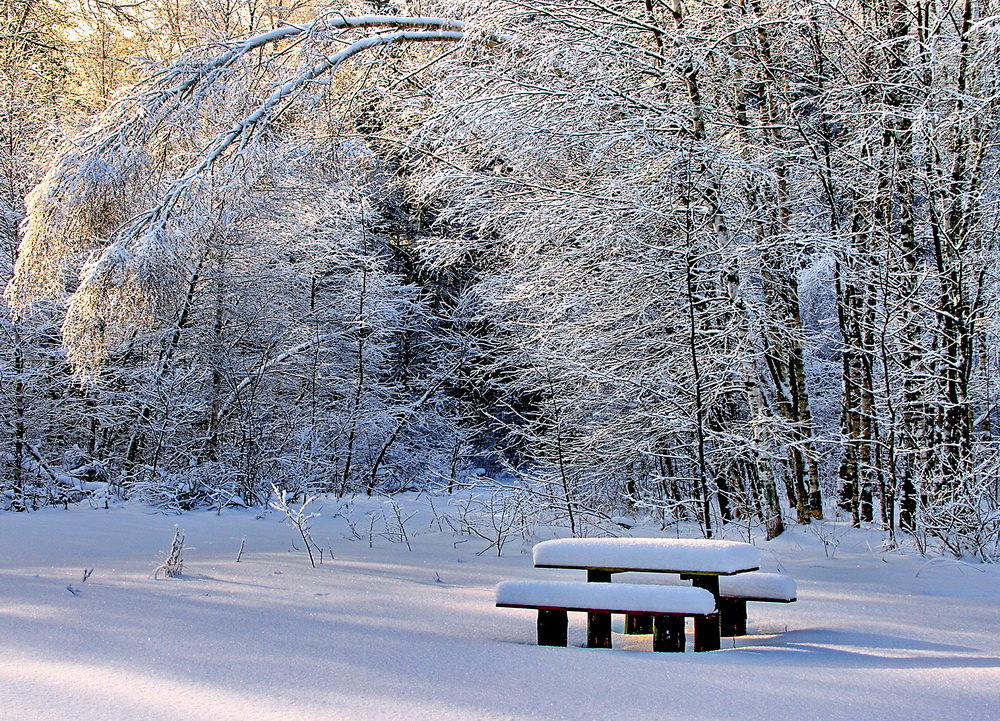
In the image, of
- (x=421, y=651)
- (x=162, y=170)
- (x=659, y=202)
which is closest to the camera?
(x=421, y=651)

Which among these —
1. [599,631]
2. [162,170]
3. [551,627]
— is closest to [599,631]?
[599,631]

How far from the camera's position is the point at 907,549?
6691 millimetres

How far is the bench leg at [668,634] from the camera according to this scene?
350cm

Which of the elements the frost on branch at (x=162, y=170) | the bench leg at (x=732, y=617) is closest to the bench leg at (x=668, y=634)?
the bench leg at (x=732, y=617)

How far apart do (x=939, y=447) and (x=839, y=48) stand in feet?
11.2

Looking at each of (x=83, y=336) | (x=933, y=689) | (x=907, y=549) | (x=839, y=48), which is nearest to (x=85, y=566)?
(x=83, y=336)

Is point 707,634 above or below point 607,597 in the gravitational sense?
below

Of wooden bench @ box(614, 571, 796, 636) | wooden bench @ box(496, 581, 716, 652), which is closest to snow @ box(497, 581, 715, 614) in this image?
wooden bench @ box(496, 581, 716, 652)

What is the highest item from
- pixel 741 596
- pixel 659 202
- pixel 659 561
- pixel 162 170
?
pixel 162 170

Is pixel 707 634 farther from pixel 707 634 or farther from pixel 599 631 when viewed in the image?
pixel 599 631

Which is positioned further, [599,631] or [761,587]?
[761,587]

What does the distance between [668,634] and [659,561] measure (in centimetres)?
29

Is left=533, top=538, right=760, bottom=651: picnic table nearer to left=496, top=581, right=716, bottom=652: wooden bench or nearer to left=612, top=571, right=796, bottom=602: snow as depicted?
left=496, top=581, right=716, bottom=652: wooden bench

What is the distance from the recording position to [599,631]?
3.62 m
